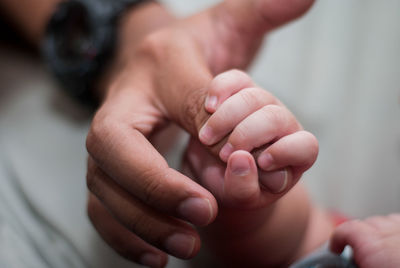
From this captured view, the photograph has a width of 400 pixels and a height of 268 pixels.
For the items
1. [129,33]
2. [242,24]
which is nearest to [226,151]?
[242,24]

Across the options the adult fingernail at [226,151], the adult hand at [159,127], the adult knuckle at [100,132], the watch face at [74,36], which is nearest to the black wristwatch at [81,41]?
the watch face at [74,36]

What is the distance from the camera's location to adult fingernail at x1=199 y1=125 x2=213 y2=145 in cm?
34

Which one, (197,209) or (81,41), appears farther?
(81,41)

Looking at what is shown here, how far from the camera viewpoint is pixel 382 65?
87 centimetres

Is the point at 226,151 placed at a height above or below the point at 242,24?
below

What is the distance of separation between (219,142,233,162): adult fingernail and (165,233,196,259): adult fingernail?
0.08 meters

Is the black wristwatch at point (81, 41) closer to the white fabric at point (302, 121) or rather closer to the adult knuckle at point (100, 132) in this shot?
the white fabric at point (302, 121)

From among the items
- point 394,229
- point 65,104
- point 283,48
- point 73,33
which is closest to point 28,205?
point 65,104

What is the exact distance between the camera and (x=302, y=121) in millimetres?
914

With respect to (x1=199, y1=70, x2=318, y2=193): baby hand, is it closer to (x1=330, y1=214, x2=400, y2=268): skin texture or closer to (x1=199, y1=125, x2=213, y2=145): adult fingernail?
(x1=199, y1=125, x2=213, y2=145): adult fingernail

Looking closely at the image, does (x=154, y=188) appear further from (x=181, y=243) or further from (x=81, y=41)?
(x=81, y=41)

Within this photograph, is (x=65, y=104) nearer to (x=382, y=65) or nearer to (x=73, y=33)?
(x=73, y=33)

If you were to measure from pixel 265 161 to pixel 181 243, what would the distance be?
0.11 m

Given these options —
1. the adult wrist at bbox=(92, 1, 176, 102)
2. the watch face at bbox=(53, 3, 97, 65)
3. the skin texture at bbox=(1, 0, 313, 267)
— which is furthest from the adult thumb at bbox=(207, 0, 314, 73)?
the watch face at bbox=(53, 3, 97, 65)
